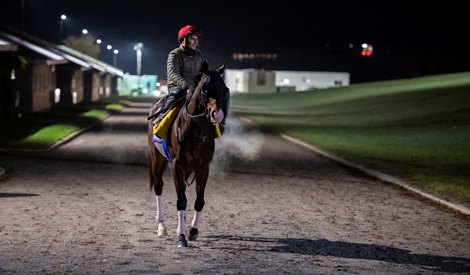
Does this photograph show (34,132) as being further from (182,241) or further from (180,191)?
(182,241)

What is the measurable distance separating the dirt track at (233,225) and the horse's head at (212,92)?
1.70 meters

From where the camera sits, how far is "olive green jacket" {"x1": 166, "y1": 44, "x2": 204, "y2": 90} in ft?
37.1

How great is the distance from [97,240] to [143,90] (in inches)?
4998

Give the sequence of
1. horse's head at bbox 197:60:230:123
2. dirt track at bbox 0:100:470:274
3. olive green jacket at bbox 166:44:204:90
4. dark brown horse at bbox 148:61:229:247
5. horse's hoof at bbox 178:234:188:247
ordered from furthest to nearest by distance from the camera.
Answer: olive green jacket at bbox 166:44:204:90, horse's hoof at bbox 178:234:188:247, dark brown horse at bbox 148:61:229:247, horse's head at bbox 197:60:230:123, dirt track at bbox 0:100:470:274

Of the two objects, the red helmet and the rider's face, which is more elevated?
the red helmet

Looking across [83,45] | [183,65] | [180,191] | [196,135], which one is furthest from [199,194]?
[83,45]

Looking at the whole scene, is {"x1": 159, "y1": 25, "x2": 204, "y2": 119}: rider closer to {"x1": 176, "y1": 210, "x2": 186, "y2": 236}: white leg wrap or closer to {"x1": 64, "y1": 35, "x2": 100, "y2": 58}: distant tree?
{"x1": 176, "y1": 210, "x2": 186, "y2": 236}: white leg wrap

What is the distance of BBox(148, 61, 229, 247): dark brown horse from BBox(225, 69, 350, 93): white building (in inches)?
4407

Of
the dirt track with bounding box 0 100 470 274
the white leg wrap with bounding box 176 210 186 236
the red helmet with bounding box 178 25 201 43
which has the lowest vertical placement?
the dirt track with bounding box 0 100 470 274

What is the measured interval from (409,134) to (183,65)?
89.9ft

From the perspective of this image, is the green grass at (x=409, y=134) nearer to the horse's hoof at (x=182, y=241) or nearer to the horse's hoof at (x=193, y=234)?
the horse's hoof at (x=193, y=234)

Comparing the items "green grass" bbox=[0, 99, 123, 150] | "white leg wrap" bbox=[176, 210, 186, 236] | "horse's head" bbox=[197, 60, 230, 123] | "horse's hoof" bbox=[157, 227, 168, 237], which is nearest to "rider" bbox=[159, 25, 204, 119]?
"horse's head" bbox=[197, 60, 230, 123]

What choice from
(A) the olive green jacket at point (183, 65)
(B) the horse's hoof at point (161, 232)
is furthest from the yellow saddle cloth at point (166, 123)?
(B) the horse's hoof at point (161, 232)

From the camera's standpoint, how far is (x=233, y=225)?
1238cm
